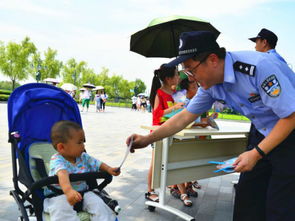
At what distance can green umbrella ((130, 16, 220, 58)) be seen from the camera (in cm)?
444

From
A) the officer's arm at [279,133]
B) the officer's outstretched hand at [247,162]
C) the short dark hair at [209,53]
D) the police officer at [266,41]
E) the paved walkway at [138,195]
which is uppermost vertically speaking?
the police officer at [266,41]

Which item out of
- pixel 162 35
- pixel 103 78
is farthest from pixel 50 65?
pixel 162 35

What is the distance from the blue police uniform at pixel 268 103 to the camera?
63.0 inches

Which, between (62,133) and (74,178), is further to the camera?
(62,133)

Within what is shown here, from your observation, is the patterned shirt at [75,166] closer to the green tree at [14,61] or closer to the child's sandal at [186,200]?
the child's sandal at [186,200]

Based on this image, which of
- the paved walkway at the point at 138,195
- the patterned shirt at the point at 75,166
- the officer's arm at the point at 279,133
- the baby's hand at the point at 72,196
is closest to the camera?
the officer's arm at the point at 279,133

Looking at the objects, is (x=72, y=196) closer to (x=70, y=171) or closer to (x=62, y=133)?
(x=70, y=171)

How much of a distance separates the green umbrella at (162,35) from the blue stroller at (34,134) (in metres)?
2.18

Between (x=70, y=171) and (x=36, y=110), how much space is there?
0.77 m

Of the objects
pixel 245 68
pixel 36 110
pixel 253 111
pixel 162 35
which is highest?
pixel 162 35

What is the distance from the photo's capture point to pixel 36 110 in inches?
103

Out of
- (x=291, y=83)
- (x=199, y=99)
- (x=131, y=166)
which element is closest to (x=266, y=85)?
(x=291, y=83)

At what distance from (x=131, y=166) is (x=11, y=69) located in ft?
125

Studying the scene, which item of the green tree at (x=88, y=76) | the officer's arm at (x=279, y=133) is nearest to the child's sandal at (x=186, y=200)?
the officer's arm at (x=279, y=133)
